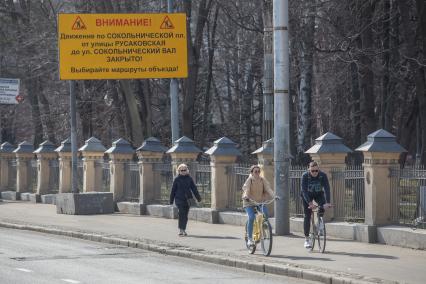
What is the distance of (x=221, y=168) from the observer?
23422 millimetres

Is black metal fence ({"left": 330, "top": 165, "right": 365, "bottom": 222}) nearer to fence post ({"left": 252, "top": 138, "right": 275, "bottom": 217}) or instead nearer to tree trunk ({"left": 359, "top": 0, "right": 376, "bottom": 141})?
fence post ({"left": 252, "top": 138, "right": 275, "bottom": 217})

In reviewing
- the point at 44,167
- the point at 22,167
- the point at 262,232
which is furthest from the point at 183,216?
the point at 22,167

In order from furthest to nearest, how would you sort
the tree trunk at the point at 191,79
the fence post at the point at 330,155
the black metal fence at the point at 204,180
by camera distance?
the tree trunk at the point at 191,79
the black metal fence at the point at 204,180
the fence post at the point at 330,155

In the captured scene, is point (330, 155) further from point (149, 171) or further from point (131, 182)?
point (131, 182)

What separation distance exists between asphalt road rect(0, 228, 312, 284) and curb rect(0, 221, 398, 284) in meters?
0.18

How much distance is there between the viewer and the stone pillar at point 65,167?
33.0 metres

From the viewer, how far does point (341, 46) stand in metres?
28.0

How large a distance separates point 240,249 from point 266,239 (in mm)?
1409

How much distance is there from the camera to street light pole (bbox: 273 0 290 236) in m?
18.8

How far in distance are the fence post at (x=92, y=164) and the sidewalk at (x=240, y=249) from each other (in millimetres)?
3836

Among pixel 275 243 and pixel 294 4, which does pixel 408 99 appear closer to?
pixel 294 4

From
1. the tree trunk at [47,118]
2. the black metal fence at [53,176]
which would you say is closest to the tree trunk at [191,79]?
the black metal fence at [53,176]

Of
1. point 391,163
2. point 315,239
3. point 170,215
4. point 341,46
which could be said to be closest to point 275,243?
point 315,239

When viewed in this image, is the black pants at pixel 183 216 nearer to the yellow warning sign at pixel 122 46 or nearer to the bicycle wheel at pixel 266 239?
the bicycle wheel at pixel 266 239
